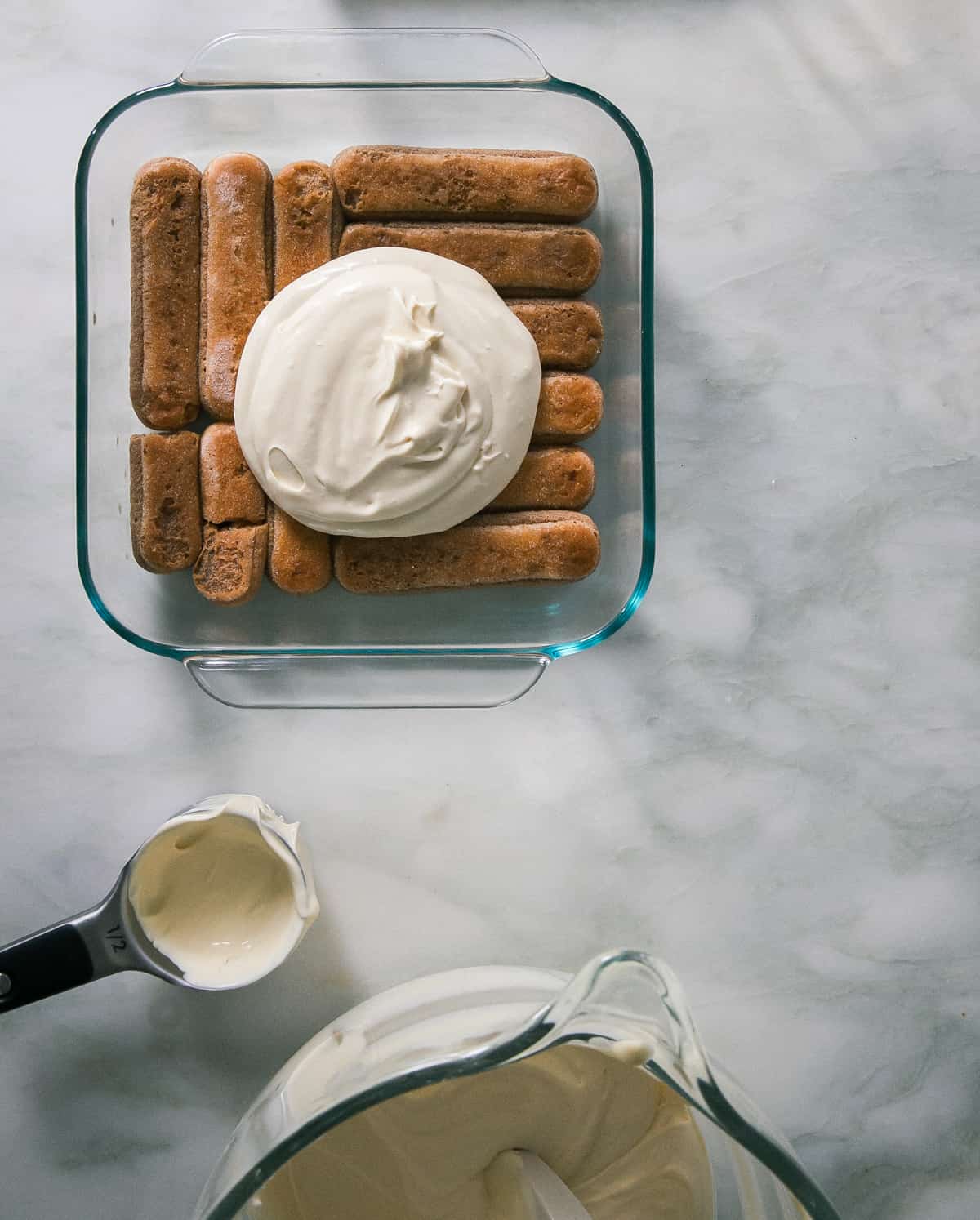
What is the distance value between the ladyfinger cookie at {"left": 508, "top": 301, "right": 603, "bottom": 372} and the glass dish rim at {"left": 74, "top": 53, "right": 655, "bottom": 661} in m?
0.04

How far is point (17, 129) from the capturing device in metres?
0.95

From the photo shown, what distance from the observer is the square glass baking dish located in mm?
900

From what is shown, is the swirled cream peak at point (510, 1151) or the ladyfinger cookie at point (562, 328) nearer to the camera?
the swirled cream peak at point (510, 1151)

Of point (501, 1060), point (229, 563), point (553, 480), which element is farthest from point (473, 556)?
point (501, 1060)

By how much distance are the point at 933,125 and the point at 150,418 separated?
74cm

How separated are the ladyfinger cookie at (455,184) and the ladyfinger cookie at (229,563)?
0.91 feet

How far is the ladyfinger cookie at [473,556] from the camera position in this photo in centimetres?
89

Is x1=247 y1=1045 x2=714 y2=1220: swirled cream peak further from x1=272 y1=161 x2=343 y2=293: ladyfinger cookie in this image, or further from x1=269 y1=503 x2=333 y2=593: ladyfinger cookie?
x1=272 y1=161 x2=343 y2=293: ladyfinger cookie

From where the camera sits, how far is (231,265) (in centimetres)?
87

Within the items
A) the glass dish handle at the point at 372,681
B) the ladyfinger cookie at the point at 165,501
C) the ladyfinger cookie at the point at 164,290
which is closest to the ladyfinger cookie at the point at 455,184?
the ladyfinger cookie at the point at 164,290

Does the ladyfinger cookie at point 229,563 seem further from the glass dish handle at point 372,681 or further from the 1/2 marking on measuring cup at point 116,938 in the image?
the 1/2 marking on measuring cup at point 116,938

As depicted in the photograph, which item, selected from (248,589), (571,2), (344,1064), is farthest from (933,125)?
(344,1064)

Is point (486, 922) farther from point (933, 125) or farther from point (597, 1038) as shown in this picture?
point (933, 125)

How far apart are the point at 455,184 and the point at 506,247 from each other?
0.06 m
